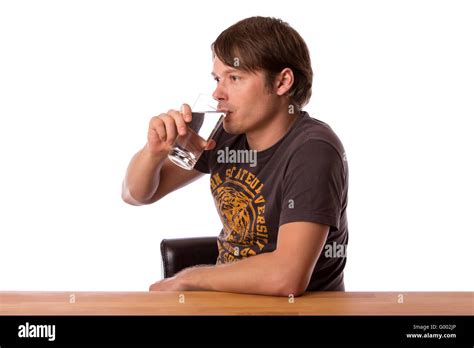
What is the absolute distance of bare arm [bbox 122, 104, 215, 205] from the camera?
194 centimetres

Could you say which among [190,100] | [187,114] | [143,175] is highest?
[190,100]

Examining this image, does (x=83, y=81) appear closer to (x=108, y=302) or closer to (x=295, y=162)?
(x=295, y=162)

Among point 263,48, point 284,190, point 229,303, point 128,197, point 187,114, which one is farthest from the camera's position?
point 128,197

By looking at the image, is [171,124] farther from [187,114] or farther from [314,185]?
[314,185]

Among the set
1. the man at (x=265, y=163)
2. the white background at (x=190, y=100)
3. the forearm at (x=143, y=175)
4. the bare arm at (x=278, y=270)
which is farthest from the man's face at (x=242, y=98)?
the white background at (x=190, y=100)

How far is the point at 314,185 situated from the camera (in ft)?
6.28

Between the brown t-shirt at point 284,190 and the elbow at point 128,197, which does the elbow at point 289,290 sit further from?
the elbow at point 128,197

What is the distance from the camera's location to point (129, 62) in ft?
12.5

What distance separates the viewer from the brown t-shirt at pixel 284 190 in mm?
1904

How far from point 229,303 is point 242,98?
70cm

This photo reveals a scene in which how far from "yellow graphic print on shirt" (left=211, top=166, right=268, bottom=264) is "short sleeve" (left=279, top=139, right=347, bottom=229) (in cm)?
13

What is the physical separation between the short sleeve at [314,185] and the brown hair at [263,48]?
285 millimetres

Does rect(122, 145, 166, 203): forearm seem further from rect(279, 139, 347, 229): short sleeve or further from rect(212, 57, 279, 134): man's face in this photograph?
rect(279, 139, 347, 229): short sleeve

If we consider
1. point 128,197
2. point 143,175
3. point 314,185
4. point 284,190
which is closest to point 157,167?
point 143,175
